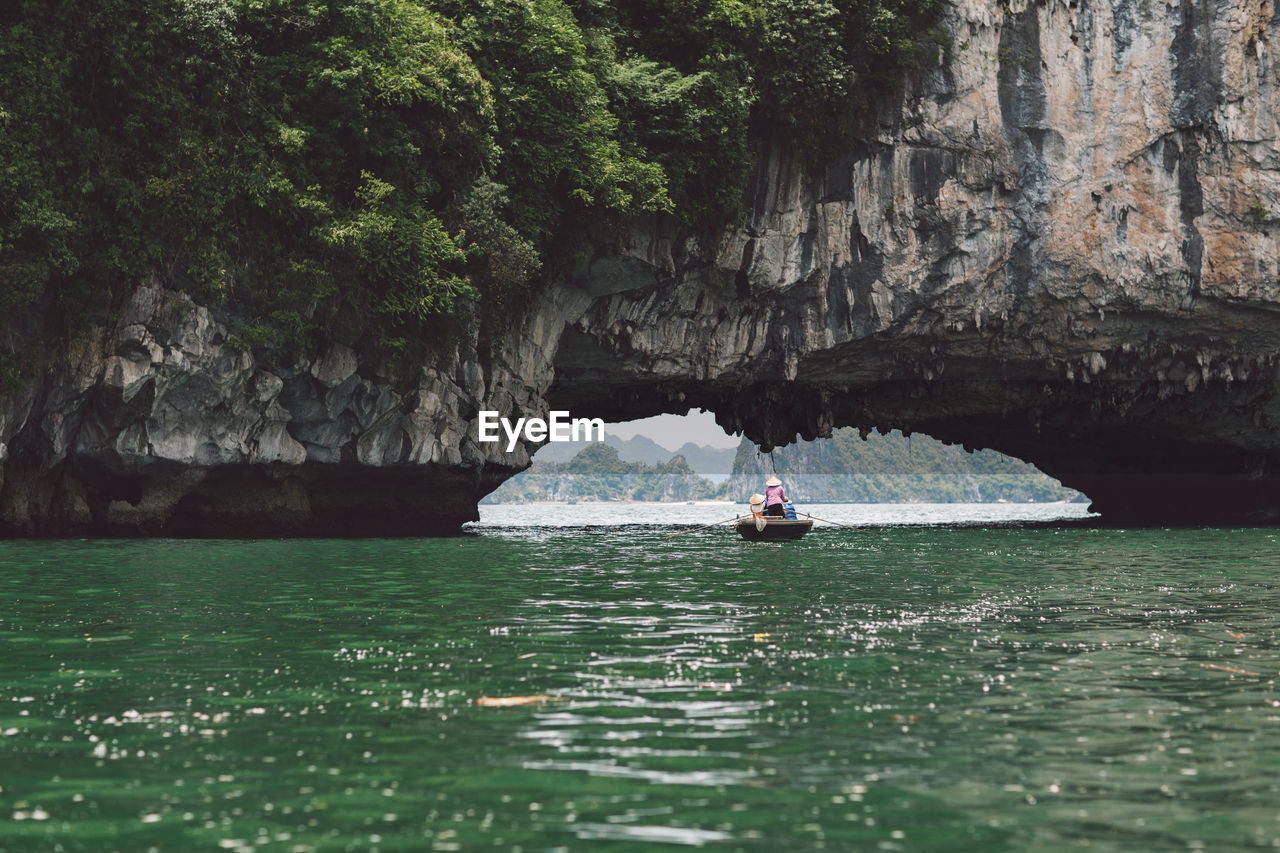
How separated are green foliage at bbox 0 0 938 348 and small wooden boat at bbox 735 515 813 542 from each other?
8483mm

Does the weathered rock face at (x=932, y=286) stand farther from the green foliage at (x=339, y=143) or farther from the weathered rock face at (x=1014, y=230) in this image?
the green foliage at (x=339, y=143)

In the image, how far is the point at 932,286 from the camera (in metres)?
36.8

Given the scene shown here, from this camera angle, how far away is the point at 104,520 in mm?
30062

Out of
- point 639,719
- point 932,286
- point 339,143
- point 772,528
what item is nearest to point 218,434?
point 339,143

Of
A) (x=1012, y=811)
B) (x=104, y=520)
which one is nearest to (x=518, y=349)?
(x=104, y=520)

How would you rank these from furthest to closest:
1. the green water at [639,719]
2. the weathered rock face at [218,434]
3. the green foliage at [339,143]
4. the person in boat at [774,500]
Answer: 1. the person in boat at [774,500]
2. the weathered rock face at [218,434]
3. the green foliage at [339,143]
4. the green water at [639,719]

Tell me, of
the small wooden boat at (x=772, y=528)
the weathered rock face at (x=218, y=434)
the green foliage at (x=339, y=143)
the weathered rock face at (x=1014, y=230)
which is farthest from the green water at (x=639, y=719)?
the weathered rock face at (x=1014, y=230)

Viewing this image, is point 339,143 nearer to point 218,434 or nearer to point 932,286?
point 218,434

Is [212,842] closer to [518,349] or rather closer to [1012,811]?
[1012,811]

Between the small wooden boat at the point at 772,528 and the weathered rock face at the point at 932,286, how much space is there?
8348 millimetres

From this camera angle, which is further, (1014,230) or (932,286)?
(1014,230)

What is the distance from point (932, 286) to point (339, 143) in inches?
723

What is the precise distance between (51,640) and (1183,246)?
1398 inches

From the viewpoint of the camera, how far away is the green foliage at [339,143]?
2611cm
